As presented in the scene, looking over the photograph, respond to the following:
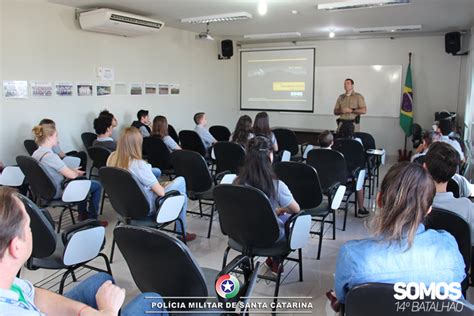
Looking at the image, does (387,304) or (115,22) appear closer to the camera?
(387,304)

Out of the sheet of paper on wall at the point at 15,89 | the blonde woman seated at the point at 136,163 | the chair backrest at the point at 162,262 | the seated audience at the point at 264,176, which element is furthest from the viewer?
the sheet of paper on wall at the point at 15,89

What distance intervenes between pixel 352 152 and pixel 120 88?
4185mm

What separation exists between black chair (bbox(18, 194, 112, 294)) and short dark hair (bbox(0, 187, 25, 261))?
103cm

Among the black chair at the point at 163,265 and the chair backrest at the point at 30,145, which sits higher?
the chair backrest at the point at 30,145

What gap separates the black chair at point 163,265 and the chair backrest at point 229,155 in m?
2.62

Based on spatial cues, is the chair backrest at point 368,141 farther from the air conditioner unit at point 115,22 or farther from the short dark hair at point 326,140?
the air conditioner unit at point 115,22

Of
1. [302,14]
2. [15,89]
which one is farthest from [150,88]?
[302,14]

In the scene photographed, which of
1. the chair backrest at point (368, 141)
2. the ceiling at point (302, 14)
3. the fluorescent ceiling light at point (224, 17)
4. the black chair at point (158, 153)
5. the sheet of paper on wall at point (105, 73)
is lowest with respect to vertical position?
the black chair at point (158, 153)

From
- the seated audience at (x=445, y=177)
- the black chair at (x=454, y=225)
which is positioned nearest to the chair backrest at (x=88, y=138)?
the seated audience at (x=445, y=177)

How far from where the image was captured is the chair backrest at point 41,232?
2.17 metres

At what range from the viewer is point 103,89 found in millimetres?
6461

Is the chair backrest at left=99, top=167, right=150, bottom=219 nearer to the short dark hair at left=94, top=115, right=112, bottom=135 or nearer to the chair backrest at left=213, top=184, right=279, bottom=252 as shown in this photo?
the chair backrest at left=213, top=184, right=279, bottom=252

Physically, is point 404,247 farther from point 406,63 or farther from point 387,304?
point 406,63

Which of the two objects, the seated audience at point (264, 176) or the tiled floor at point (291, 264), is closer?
the seated audience at point (264, 176)
